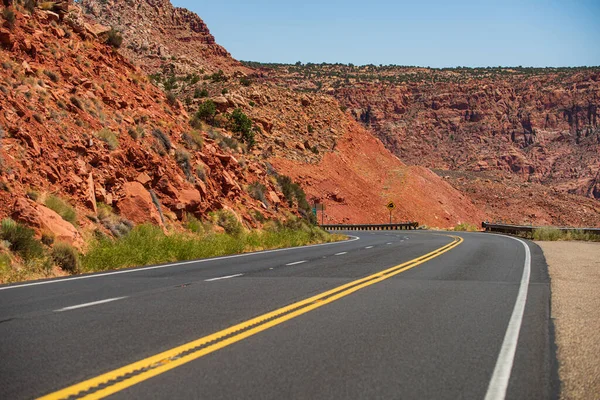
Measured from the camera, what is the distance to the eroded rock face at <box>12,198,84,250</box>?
15.2 m

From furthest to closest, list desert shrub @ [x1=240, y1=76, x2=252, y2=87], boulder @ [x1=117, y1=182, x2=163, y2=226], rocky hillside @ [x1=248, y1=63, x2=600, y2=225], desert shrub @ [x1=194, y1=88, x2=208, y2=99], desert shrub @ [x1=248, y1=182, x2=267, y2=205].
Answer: rocky hillside @ [x1=248, y1=63, x2=600, y2=225] → desert shrub @ [x1=240, y1=76, x2=252, y2=87] → desert shrub @ [x1=194, y1=88, x2=208, y2=99] → desert shrub @ [x1=248, y1=182, x2=267, y2=205] → boulder @ [x1=117, y1=182, x2=163, y2=226]

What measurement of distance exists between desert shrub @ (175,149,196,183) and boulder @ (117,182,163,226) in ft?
14.9

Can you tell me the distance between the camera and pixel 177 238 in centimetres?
2083

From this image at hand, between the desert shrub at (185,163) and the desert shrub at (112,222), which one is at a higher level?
the desert shrub at (185,163)

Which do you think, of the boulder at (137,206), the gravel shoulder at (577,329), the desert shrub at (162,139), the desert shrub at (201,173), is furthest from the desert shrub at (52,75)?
the gravel shoulder at (577,329)

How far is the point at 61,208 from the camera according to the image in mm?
17297

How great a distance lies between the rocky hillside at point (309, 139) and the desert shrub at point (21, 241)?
156 ft

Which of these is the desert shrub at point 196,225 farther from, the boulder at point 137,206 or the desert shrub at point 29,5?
the desert shrub at point 29,5

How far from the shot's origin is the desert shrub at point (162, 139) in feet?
88.2

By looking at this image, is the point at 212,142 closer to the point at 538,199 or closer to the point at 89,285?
the point at 89,285

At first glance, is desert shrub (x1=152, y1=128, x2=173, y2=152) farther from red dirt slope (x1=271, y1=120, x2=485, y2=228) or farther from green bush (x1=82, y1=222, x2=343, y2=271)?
red dirt slope (x1=271, y1=120, x2=485, y2=228)

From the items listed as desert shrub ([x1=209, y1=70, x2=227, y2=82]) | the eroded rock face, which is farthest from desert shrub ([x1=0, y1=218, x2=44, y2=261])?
desert shrub ([x1=209, y1=70, x2=227, y2=82])

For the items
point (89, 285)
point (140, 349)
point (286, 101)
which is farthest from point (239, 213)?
point (286, 101)

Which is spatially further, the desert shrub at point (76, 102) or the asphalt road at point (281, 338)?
the desert shrub at point (76, 102)
